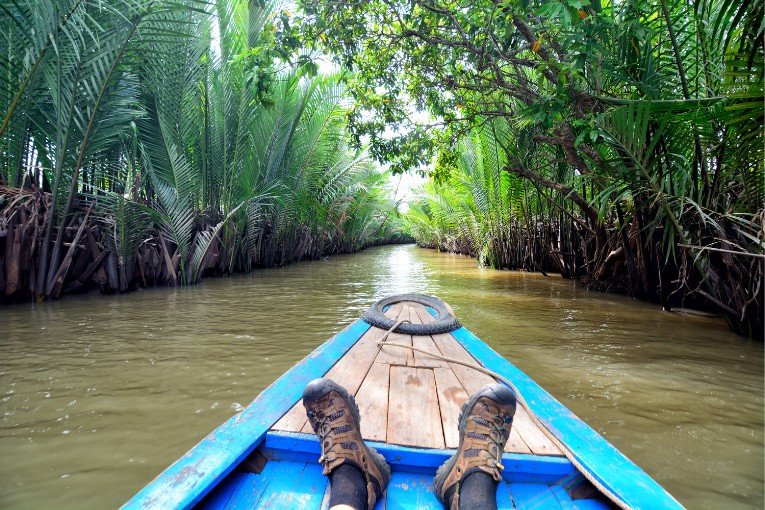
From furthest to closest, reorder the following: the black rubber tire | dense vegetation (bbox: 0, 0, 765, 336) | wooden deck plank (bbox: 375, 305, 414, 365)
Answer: dense vegetation (bbox: 0, 0, 765, 336) < the black rubber tire < wooden deck plank (bbox: 375, 305, 414, 365)

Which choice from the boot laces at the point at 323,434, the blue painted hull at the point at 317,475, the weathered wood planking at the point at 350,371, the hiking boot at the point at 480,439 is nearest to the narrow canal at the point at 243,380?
the blue painted hull at the point at 317,475

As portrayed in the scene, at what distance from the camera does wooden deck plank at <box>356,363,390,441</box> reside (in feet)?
5.03

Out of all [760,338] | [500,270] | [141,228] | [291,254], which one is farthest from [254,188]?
[760,338]

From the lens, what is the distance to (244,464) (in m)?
1.39

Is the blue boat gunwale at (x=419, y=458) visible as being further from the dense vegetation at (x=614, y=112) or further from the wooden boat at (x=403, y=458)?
the dense vegetation at (x=614, y=112)

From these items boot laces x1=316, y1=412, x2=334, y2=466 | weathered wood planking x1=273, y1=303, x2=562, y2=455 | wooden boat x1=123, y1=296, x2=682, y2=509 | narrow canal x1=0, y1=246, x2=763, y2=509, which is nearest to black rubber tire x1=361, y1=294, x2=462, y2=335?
weathered wood planking x1=273, y1=303, x2=562, y2=455

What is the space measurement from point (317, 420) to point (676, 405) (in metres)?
2.40

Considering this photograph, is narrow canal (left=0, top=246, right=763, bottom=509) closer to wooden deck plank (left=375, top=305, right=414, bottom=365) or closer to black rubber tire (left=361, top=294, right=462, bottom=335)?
black rubber tire (left=361, top=294, right=462, bottom=335)

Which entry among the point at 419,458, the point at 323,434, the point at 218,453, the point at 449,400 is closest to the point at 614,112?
the point at 449,400

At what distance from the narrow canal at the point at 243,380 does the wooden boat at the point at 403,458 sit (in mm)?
574

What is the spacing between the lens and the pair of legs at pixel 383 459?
1197 mm

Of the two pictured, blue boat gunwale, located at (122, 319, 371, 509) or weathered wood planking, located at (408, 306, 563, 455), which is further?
weathered wood planking, located at (408, 306, 563, 455)

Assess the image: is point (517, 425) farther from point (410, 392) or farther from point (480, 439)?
point (410, 392)

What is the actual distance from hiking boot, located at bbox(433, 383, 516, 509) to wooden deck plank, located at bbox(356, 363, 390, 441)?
30 cm
